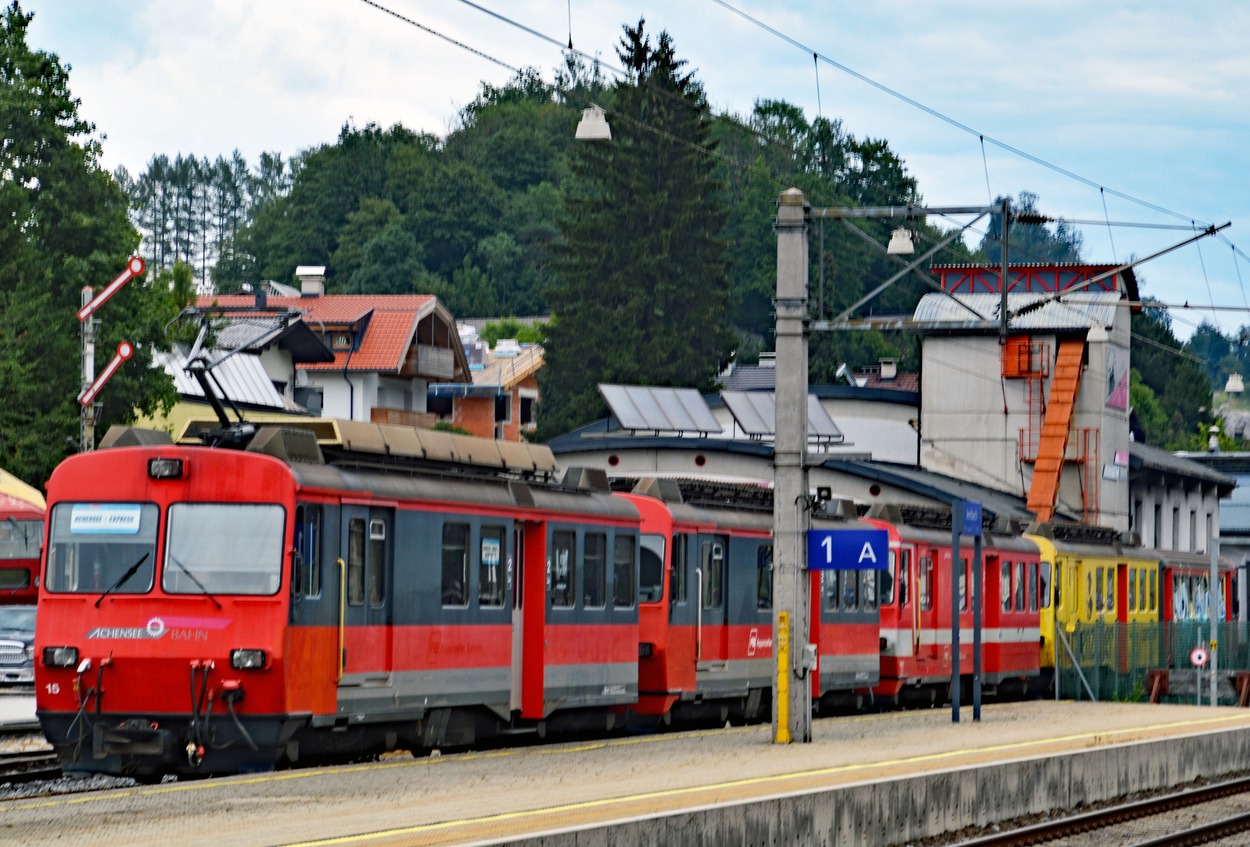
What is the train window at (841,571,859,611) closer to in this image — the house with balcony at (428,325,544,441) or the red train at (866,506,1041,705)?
the red train at (866,506,1041,705)

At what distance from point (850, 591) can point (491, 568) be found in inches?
383

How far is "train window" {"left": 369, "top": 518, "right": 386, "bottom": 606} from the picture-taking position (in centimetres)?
1716

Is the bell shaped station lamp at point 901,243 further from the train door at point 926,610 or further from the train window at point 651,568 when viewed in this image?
the train window at point 651,568

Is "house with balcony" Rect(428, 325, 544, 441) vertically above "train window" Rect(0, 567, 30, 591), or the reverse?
"house with balcony" Rect(428, 325, 544, 441)

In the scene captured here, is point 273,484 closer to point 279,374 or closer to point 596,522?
A: point 596,522

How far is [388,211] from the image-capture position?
429ft

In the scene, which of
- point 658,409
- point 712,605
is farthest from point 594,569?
point 658,409

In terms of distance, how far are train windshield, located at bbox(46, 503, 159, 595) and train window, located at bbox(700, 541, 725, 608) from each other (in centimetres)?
860

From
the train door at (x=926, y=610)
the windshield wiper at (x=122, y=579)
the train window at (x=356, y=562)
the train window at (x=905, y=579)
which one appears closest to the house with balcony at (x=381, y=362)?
the train door at (x=926, y=610)

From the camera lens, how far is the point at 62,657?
1623cm

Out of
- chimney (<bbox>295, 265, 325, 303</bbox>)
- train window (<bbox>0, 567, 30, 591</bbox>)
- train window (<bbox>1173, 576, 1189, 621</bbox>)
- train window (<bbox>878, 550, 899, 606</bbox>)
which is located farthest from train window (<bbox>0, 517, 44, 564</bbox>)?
chimney (<bbox>295, 265, 325, 303</bbox>)

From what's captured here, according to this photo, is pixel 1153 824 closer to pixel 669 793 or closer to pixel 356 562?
→ pixel 669 793

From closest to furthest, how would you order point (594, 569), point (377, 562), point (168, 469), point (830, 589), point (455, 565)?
1. point (168, 469)
2. point (377, 562)
3. point (455, 565)
4. point (594, 569)
5. point (830, 589)

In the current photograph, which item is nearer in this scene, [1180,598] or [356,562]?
[356,562]
